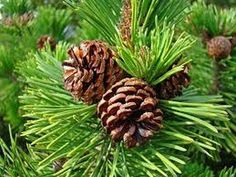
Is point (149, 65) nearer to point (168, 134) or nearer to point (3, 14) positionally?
point (168, 134)

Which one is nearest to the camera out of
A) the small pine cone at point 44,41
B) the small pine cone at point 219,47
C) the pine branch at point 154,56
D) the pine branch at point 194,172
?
the pine branch at point 154,56

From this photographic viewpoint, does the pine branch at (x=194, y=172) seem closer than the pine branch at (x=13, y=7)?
Yes

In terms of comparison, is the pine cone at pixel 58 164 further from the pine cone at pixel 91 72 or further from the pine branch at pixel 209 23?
the pine branch at pixel 209 23

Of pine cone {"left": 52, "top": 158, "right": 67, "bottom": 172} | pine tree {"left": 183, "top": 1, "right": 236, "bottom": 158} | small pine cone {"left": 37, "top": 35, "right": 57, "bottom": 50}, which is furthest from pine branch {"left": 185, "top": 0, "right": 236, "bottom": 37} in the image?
pine cone {"left": 52, "top": 158, "right": 67, "bottom": 172}

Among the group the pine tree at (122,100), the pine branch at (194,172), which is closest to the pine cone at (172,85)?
the pine tree at (122,100)

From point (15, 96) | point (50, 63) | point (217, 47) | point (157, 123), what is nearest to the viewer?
point (157, 123)

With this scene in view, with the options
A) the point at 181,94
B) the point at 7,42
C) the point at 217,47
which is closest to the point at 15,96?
the point at 7,42

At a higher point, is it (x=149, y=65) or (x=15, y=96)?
(x=15, y=96)

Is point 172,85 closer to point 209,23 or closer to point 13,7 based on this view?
point 209,23
